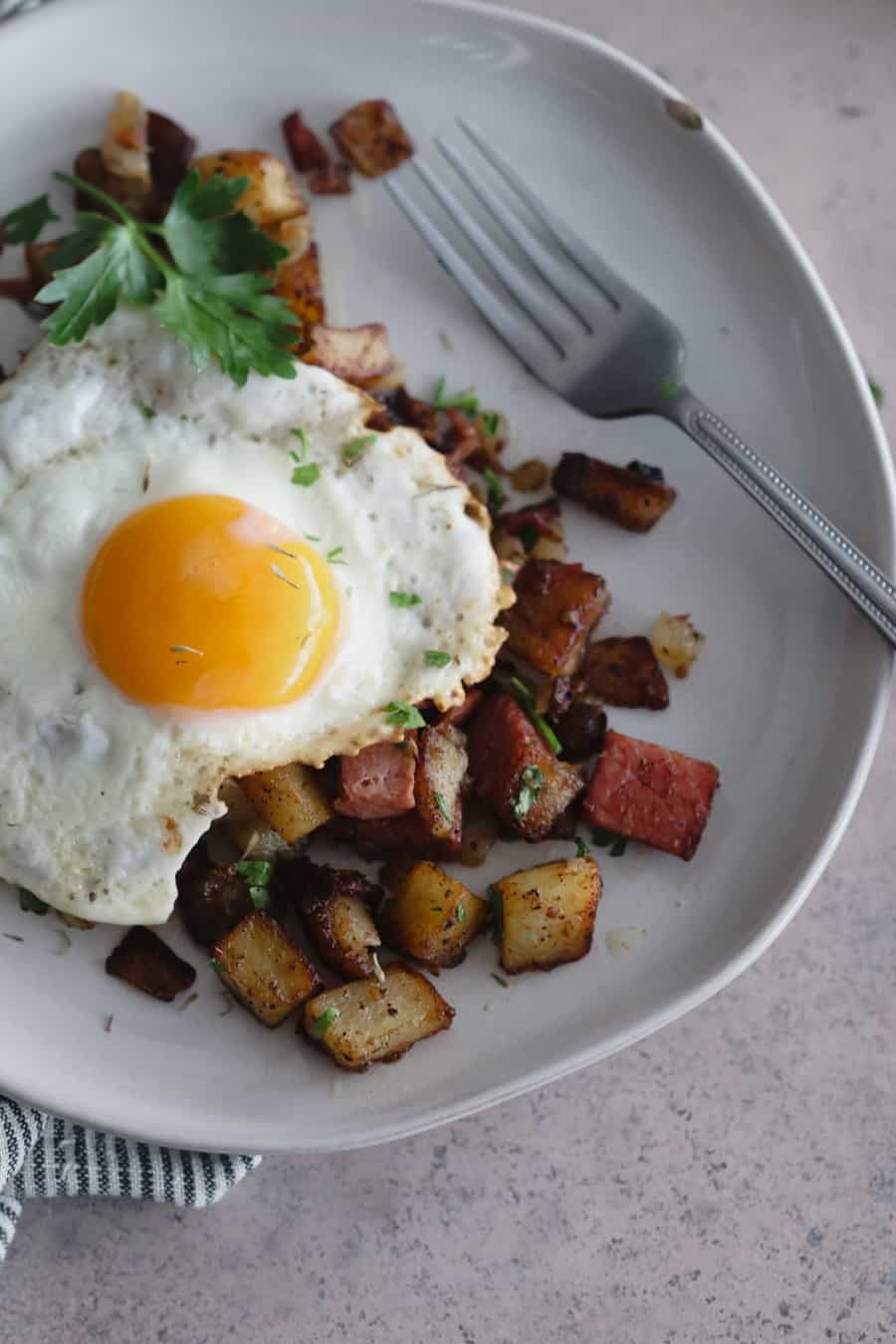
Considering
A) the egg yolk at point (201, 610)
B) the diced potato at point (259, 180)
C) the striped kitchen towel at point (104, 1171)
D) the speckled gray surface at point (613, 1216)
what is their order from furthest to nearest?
the diced potato at point (259, 180) < the speckled gray surface at point (613, 1216) < the striped kitchen towel at point (104, 1171) < the egg yolk at point (201, 610)

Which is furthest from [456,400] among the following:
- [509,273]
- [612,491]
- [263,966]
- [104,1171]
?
[104,1171]

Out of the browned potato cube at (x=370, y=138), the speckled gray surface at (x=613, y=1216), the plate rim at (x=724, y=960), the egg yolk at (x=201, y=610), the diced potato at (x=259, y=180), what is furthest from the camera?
the browned potato cube at (x=370, y=138)

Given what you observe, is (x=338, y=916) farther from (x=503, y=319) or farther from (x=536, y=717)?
(x=503, y=319)

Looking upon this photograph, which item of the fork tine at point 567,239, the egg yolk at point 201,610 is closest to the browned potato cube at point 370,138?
the fork tine at point 567,239

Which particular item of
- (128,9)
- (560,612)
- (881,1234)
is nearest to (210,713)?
(560,612)

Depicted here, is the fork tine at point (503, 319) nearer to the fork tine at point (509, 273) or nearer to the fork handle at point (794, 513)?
the fork tine at point (509, 273)

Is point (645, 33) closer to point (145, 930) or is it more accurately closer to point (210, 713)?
point (210, 713)

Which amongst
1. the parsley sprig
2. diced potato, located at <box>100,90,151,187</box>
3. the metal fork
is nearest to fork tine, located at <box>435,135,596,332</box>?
the metal fork
